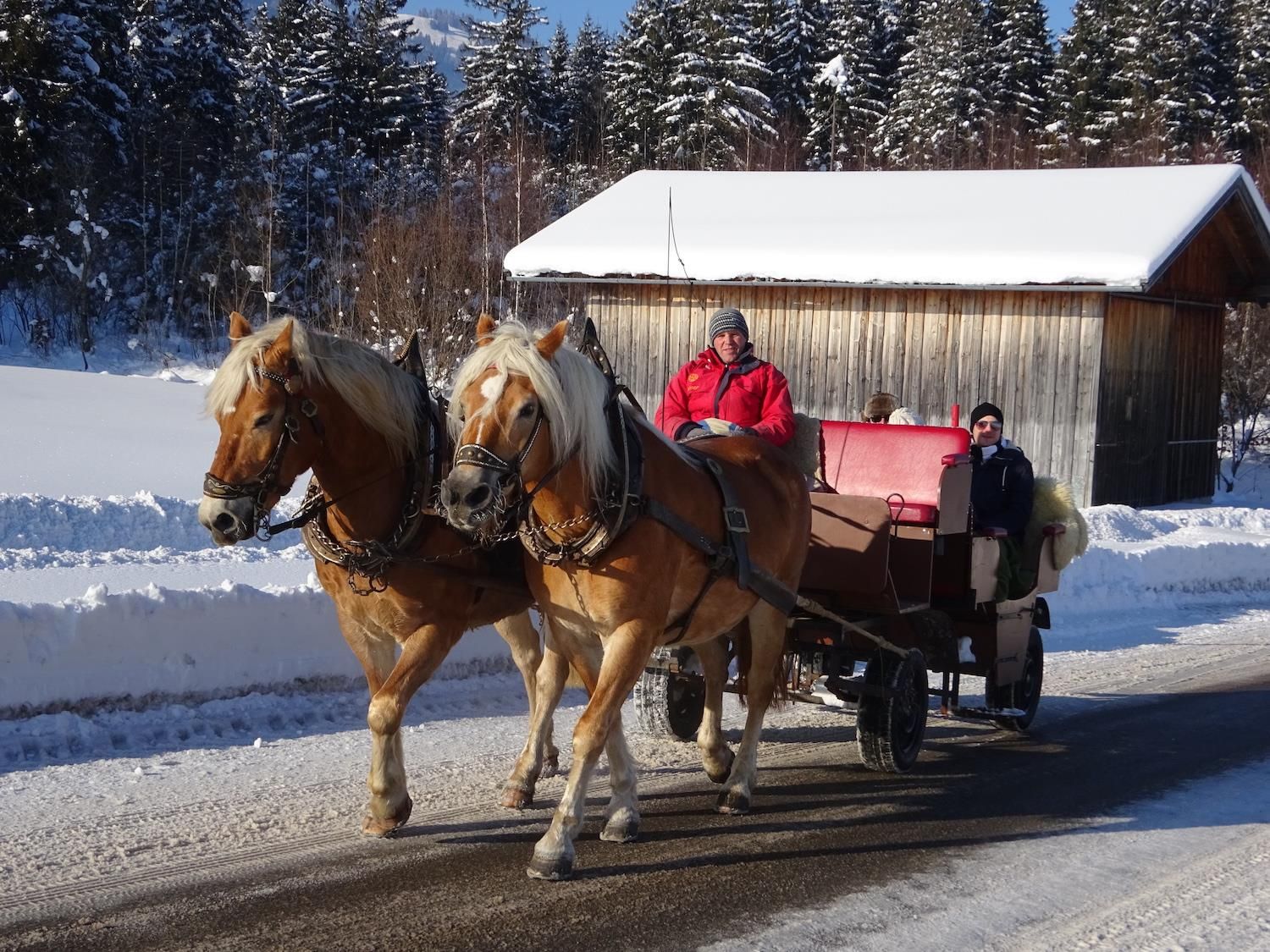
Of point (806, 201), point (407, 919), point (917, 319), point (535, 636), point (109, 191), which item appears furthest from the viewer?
point (109, 191)

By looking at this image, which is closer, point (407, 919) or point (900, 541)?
point (407, 919)

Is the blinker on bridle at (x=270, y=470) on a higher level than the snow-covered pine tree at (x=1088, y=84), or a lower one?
lower

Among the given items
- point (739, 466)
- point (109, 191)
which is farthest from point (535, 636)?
point (109, 191)

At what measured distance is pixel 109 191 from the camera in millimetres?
35281

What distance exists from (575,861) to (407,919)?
0.88 metres

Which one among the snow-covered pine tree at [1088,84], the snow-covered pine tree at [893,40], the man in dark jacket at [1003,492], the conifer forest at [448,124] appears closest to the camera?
the man in dark jacket at [1003,492]

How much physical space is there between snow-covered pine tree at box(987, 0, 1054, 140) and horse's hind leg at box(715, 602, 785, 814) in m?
45.5

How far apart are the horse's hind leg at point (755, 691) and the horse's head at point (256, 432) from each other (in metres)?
2.30

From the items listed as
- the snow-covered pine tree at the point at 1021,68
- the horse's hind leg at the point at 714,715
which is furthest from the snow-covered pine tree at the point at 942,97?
the horse's hind leg at the point at 714,715

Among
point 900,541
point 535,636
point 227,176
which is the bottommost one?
point 535,636

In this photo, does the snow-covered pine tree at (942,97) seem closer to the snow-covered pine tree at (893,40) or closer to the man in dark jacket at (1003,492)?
the snow-covered pine tree at (893,40)

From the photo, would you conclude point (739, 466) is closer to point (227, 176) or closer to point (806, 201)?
point (806, 201)

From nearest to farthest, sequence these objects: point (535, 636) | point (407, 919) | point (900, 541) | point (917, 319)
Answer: point (407, 919)
point (535, 636)
point (900, 541)
point (917, 319)

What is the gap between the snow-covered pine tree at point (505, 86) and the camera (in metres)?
47.5
